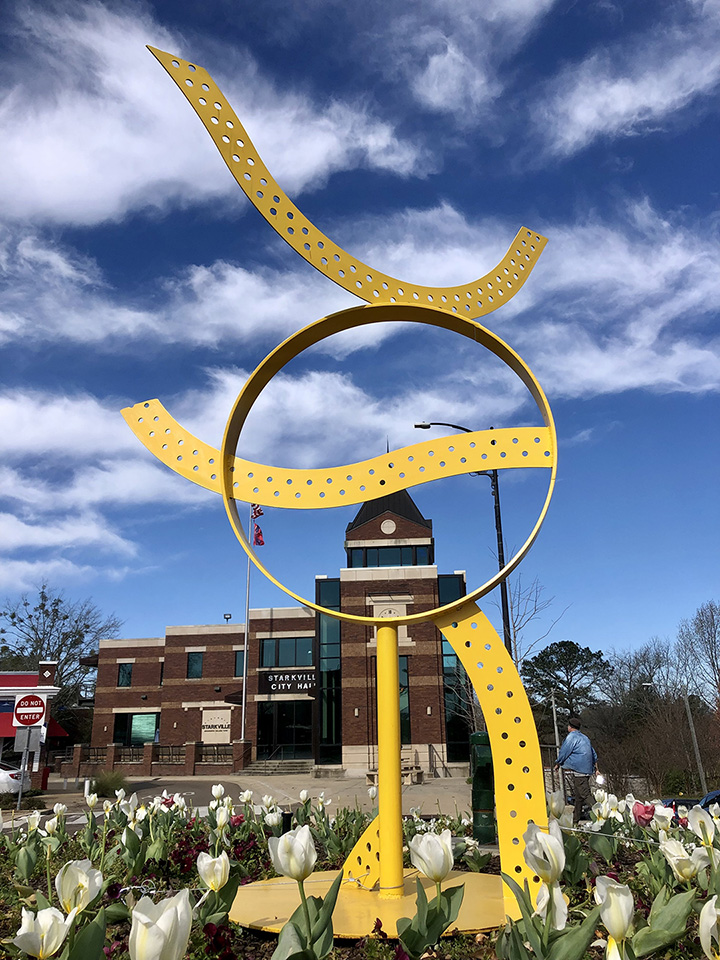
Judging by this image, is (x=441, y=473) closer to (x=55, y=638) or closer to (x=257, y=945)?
(x=257, y=945)

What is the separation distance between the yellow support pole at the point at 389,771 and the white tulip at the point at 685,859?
5.90 ft

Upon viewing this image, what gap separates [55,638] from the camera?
44.7 meters

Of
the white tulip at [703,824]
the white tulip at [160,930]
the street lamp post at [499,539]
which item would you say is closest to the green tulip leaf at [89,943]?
the white tulip at [160,930]

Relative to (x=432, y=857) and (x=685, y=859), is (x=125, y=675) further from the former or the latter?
(x=432, y=857)

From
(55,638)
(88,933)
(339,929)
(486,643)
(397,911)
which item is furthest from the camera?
(55,638)

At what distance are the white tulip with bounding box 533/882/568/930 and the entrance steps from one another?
98.5ft

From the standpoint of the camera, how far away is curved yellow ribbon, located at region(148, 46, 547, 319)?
5836 mm

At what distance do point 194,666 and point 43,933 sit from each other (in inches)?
1543

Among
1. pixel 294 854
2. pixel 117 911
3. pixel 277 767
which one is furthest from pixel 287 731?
pixel 294 854

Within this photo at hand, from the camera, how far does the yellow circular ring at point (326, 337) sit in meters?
5.07

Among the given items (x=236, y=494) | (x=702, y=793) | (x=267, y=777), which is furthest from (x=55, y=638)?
(x=236, y=494)

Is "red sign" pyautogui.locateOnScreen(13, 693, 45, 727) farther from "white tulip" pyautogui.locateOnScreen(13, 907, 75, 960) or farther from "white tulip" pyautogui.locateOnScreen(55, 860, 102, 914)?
"white tulip" pyautogui.locateOnScreen(13, 907, 75, 960)

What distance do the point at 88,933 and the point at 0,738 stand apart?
29486 mm

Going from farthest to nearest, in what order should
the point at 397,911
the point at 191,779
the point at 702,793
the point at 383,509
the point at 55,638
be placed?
the point at 55,638
the point at 383,509
the point at 191,779
the point at 702,793
the point at 397,911
